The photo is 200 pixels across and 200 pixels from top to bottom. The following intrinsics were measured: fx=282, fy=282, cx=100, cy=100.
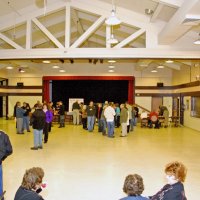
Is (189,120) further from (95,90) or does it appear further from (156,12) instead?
(156,12)

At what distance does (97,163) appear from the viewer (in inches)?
259

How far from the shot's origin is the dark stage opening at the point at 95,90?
19406 millimetres

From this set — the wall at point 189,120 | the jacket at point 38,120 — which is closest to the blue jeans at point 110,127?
the jacket at point 38,120

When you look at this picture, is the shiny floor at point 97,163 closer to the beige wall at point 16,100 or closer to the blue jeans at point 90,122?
the blue jeans at point 90,122

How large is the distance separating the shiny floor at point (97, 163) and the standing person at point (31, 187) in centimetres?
196

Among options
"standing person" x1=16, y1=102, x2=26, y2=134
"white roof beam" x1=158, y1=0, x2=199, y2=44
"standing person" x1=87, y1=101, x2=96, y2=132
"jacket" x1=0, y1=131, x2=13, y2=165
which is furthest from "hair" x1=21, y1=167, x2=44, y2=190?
"standing person" x1=87, y1=101, x2=96, y2=132

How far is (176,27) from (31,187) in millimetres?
5237

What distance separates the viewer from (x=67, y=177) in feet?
17.8

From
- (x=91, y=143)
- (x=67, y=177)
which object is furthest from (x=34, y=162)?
(x=91, y=143)

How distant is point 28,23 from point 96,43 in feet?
26.2

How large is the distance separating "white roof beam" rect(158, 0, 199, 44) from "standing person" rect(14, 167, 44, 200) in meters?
3.99

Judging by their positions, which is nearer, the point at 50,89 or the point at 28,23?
the point at 28,23

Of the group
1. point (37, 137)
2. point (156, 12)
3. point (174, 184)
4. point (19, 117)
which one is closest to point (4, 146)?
point (174, 184)

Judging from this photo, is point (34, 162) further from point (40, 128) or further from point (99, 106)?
point (99, 106)
